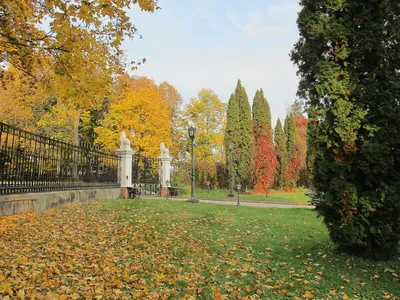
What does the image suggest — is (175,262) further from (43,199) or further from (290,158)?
(290,158)

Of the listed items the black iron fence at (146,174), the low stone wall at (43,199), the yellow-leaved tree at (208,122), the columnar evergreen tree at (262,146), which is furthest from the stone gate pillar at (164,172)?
the yellow-leaved tree at (208,122)

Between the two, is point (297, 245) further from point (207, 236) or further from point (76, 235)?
point (76, 235)

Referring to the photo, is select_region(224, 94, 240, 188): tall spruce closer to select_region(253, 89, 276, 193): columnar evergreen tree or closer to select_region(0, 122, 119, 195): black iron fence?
select_region(253, 89, 276, 193): columnar evergreen tree

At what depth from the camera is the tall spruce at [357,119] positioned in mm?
4602

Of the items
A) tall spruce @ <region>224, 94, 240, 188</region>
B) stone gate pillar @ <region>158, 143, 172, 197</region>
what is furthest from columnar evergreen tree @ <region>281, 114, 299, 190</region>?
stone gate pillar @ <region>158, 143, 172, 197</region>

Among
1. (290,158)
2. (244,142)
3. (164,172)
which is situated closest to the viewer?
(164,172)

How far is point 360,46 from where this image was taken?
4938mm

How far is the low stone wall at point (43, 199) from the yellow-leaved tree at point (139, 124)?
38.2 feet

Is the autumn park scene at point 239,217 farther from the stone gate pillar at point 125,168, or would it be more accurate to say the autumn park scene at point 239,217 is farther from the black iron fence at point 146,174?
the black iron fence at point 146,174

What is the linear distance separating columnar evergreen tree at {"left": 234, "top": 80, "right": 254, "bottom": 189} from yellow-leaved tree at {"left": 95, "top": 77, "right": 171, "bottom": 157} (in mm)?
5787

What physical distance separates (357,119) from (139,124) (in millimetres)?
20262

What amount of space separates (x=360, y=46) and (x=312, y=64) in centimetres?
72

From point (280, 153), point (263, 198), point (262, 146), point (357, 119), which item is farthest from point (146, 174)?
point (280, 153)

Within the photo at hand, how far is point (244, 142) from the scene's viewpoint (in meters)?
26.1
